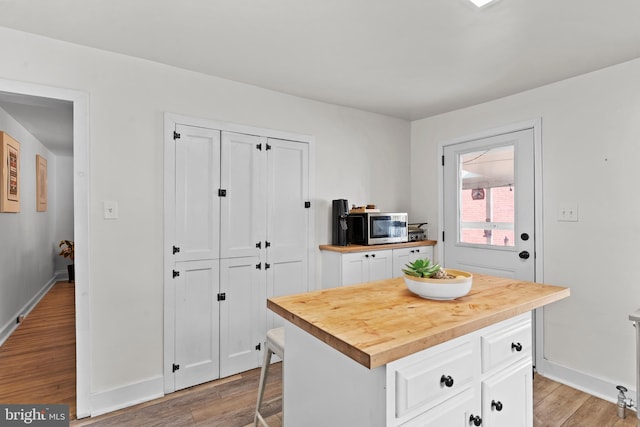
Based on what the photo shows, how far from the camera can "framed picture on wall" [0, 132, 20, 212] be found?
3.28 meters

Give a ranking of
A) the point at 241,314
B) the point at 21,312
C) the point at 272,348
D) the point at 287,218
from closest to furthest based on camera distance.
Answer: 1. the point at 272,348
2. the point at 241,314
3. the point at 287,218
4. the point at 21,312

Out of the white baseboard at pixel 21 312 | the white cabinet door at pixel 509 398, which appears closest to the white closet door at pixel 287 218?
the white cabinet door at pixel 509 398

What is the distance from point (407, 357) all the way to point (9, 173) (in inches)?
173

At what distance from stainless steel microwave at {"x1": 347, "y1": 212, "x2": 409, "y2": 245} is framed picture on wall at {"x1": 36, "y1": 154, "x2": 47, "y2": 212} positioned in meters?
4.63

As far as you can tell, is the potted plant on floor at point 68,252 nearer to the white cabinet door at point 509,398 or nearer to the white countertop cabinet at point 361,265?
the white countertop cabinet at point 361,265

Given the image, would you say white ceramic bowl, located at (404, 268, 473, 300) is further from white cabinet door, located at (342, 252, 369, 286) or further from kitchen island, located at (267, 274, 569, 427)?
white cabinet door, located at (342, 252, 369, 286)

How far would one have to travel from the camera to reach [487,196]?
10.4 ft

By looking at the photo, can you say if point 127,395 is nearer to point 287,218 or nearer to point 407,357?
point 287,218

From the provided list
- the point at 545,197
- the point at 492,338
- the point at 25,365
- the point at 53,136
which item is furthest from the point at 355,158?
the point at 53,136

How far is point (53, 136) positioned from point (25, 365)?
3.27m

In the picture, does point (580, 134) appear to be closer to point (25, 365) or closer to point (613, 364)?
point (613, 364)

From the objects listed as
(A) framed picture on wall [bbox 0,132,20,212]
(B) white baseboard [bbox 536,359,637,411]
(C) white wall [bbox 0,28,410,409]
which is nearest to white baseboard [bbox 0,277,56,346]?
(A) framed picture on wall [bbox 0,132,20,212]

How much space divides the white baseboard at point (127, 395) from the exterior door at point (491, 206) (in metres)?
2.87

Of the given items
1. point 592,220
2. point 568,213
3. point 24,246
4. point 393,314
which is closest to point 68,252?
point 24,246
